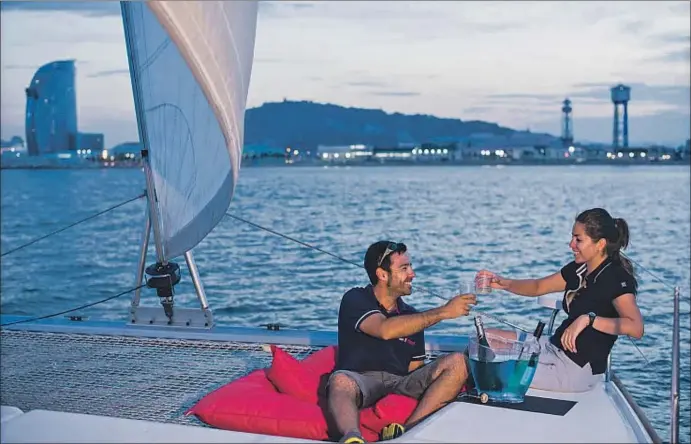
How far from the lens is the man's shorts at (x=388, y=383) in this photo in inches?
198

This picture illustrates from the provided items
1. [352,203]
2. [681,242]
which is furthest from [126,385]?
[352,203]

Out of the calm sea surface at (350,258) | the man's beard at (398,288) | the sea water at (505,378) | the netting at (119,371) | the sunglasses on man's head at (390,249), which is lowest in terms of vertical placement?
the calm sea surface at (350,258)

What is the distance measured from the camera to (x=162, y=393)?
234 inches

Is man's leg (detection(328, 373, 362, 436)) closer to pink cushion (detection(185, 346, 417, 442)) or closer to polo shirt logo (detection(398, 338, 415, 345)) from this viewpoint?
pink cushion (detection(185, 346, 417, 442))

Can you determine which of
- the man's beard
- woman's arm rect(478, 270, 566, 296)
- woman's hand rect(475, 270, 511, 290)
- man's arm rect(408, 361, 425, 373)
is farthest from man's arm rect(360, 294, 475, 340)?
woman's arm rect(478, 270, 566, 296)

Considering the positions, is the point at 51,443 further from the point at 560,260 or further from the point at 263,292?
the point at 560,260

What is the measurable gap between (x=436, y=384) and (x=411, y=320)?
1.12 ft

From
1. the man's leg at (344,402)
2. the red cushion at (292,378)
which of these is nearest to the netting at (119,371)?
the red cushion at (292,378)

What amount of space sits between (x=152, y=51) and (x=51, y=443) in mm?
3322

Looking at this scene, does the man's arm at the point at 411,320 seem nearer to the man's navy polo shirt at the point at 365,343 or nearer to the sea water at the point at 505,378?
the man's navy polo shirt at the point at 365,343

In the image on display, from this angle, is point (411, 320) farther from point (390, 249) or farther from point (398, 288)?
point (390, 249)

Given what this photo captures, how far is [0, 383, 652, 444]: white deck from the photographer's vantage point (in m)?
4.03

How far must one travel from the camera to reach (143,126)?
6.78 m

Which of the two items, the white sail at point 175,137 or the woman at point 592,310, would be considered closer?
the woman at point 592,310
